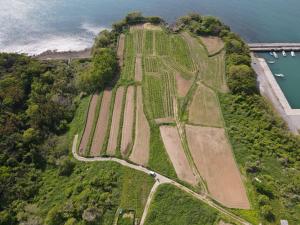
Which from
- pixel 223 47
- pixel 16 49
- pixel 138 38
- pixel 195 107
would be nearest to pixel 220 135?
pixel 195 107

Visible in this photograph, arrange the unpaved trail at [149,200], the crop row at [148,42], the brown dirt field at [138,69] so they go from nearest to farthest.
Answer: the unpaved trail at [149,200]
the brown dirt field at [138,69]
the crop row at [148,42]

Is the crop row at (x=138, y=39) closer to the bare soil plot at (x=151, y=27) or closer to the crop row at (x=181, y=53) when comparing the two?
the bare soil plot at (x=151, y=27)

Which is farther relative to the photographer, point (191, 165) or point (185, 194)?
point (191, 165)

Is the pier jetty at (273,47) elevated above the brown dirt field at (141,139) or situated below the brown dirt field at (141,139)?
above

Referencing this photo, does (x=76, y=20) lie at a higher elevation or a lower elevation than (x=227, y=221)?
higher

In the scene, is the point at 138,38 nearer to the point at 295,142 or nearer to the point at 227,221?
the point at 295,142

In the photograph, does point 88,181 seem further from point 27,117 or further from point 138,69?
point 138,69

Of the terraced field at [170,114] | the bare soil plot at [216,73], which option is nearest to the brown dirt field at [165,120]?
the terraced field at [170,114]
